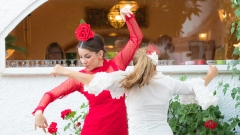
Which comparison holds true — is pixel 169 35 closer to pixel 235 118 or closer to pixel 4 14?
pixel 235 118

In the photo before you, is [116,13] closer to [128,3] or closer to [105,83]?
[128,3]

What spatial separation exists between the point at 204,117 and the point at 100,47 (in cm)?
165

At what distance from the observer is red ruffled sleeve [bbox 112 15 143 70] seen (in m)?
3.66

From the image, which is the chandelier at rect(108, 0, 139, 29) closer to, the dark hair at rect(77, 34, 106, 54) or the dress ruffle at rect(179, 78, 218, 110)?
the dark hair at rect(77, 34, 106, 54)

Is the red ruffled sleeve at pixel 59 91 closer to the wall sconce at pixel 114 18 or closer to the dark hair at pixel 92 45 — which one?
the dark hair at pixel 92 45

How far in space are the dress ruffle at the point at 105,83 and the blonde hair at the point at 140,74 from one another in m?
0.04

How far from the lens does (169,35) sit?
5.88m

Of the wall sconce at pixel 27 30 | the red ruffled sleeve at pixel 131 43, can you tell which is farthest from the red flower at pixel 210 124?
the wall sconce at pixel 27 30

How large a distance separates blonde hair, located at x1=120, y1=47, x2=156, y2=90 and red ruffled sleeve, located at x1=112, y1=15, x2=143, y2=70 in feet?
1.26

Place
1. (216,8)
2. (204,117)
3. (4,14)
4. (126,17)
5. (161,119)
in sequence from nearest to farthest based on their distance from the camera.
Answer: (161,119) → (126,17) → (204,117) → (4,14) → (216,8)

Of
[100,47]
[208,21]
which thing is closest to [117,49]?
[208,21]

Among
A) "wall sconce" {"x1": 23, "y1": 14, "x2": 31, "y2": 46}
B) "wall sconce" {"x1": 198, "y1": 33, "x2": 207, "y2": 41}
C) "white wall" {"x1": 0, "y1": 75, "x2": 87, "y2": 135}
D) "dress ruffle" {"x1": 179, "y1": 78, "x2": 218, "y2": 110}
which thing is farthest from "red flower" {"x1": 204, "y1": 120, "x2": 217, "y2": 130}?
"wall sconce" {"x1": 23, "y1": 14, "x2": 31, "y2": 46}

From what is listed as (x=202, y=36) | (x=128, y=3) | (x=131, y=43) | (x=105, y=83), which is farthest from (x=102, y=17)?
(x=105, y=83)

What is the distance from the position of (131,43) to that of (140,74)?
512mm
